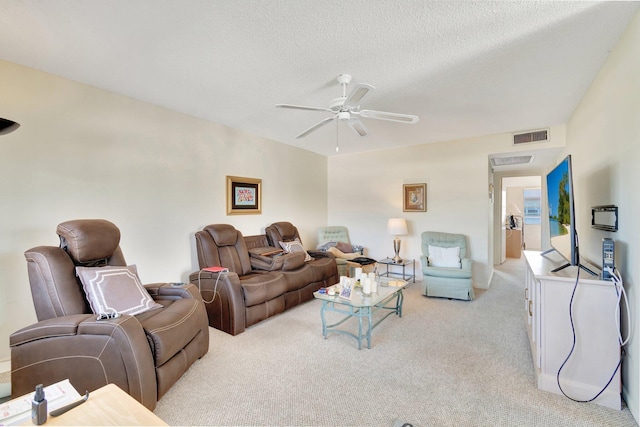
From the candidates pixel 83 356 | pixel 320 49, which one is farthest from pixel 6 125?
pixel 320 49

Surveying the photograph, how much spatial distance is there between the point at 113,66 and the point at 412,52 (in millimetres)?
2484

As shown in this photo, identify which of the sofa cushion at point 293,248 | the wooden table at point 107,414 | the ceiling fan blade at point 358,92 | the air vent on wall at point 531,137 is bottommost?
the wooden table at point 107,414

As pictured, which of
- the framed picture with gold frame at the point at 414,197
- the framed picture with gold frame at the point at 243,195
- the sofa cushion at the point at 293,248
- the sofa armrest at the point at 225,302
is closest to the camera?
the sofa armrest at the point at 225,302

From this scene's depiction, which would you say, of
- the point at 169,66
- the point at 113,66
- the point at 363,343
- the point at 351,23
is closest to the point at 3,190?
the point at 113,66

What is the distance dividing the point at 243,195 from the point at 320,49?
9.14 ft

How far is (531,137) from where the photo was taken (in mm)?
4285

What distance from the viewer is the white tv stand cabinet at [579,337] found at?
196 cm

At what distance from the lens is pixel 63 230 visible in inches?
88.6

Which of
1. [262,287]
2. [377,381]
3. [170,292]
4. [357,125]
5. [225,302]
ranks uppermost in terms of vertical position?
[357,125]

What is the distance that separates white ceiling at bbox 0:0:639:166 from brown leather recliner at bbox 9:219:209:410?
54.9 inches

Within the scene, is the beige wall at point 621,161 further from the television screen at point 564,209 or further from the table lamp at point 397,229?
the table lamp at point 397,229

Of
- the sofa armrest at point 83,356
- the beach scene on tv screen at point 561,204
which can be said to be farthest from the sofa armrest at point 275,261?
the beach scene on tv screen at point 561,204

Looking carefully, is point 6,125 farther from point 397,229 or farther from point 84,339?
point 397,229

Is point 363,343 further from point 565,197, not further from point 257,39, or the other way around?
point 257,39
